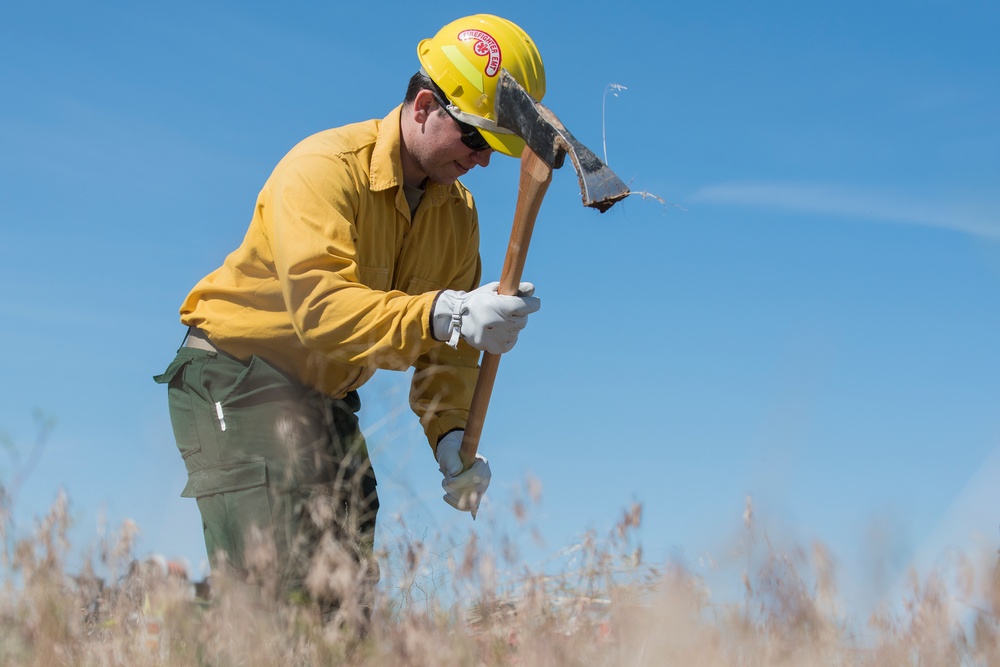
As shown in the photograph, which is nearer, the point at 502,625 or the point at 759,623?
the point at 759,623

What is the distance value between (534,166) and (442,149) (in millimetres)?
532

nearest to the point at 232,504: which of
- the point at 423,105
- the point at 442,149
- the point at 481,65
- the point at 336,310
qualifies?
the point at 336,310

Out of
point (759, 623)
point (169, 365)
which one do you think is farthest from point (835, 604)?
point (169, 365)

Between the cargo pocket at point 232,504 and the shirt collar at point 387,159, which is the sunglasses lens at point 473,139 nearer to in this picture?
the shirt collar at point 387,159

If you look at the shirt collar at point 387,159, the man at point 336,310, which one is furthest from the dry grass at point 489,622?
the shirt collar at point 387,159

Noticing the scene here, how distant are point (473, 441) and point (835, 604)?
159 centimetres

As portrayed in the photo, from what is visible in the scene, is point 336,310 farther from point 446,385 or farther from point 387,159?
point 446,385

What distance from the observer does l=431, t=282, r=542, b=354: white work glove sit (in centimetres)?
302

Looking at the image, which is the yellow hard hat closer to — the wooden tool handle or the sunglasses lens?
the sunglasses lens

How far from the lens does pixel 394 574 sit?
2.72 meters

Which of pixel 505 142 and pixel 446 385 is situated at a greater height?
pixel 505 142

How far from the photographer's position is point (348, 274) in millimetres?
3102

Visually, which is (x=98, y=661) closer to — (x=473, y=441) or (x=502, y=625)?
(x=502, y=625)

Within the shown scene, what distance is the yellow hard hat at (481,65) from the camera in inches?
138
